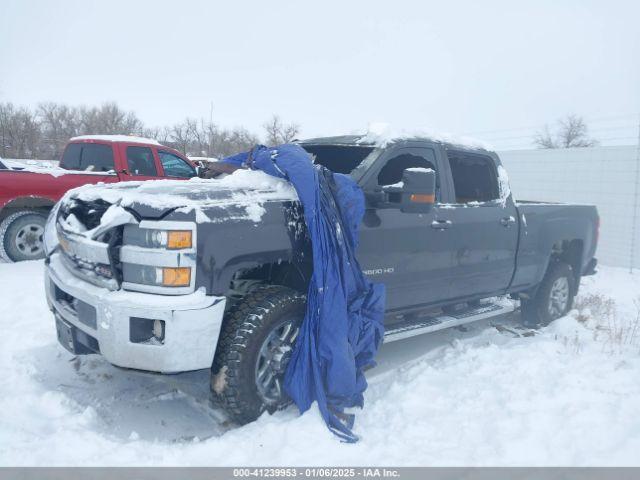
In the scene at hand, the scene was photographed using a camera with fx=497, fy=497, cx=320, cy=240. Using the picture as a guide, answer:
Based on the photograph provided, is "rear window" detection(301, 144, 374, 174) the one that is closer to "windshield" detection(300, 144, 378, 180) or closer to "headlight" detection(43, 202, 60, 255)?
"windshield" detection(300, 144, 378, 180)

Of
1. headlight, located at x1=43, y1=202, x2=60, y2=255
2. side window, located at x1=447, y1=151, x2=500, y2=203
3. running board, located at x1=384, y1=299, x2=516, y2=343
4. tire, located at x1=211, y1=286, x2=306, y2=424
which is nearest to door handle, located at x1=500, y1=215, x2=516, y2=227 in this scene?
side window, located at x1=447, y1=151, x2=500, y2=203

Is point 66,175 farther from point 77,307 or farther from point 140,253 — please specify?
point 140,253

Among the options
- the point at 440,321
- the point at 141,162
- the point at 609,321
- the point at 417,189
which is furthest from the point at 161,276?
the point at 141,162

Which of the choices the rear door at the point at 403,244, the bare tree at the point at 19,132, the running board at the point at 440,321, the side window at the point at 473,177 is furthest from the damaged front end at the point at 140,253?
the bare tree at the point at 19,132

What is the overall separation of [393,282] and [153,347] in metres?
1.87

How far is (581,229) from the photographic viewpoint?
19.2 ft

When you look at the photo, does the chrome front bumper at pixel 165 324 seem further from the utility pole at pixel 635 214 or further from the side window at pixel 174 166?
the utility pole at pixel 635 214

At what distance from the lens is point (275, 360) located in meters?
3.21

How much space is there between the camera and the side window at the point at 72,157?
815 centimetres

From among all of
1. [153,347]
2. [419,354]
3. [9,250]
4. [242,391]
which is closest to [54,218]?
[153,347]

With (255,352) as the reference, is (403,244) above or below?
above

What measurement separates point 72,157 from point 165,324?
6.62 m

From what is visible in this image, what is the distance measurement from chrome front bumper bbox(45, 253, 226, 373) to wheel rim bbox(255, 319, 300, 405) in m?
0.40

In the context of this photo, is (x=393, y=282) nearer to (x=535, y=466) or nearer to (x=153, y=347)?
(x=535, y=466)
